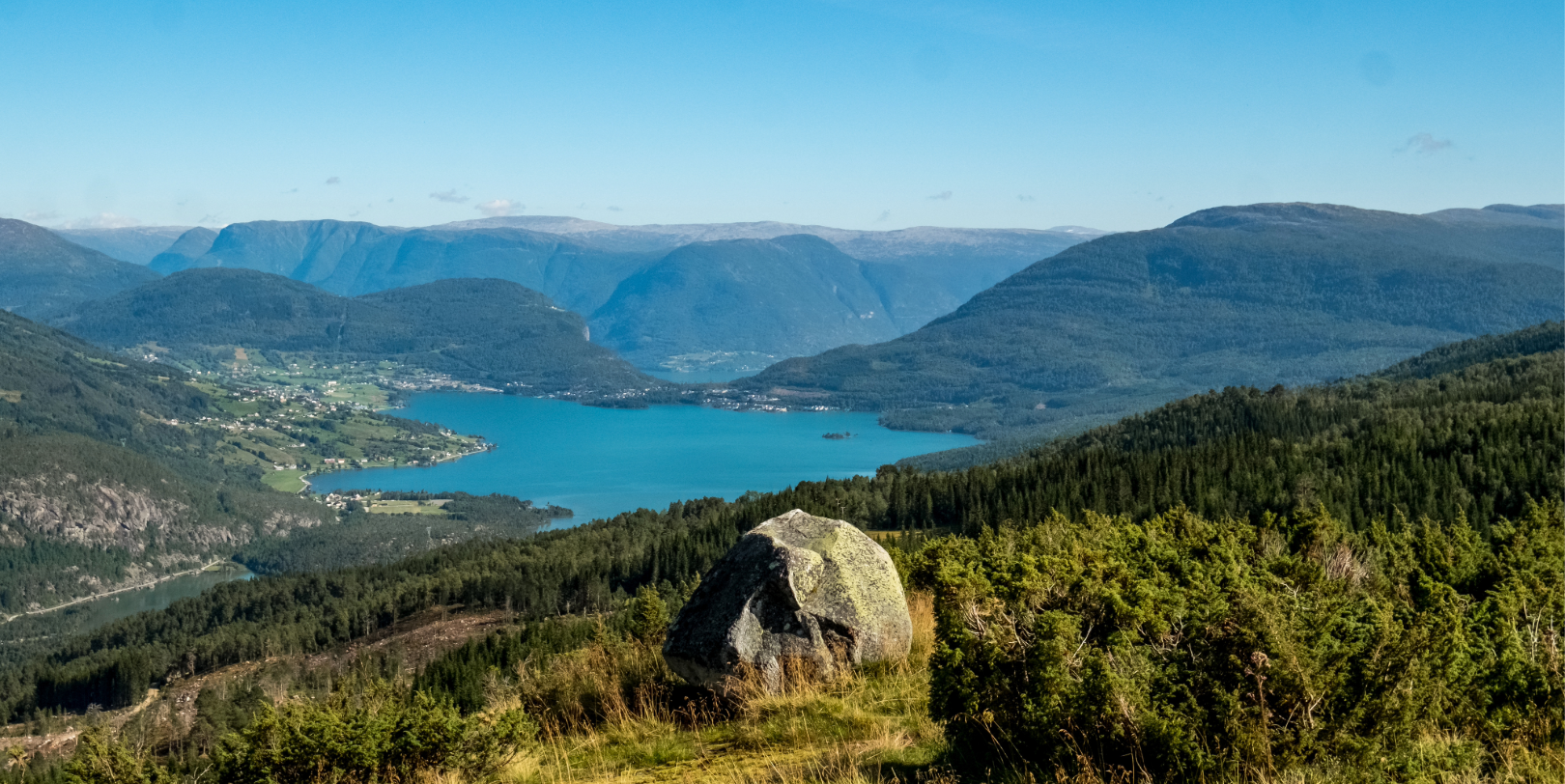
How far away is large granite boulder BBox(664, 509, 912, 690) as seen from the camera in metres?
13.3

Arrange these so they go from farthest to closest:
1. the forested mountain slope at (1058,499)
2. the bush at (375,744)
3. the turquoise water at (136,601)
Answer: the turquoise water at (136,601) < the forested mountain slope at (1058,499) < the bush at (375,744)

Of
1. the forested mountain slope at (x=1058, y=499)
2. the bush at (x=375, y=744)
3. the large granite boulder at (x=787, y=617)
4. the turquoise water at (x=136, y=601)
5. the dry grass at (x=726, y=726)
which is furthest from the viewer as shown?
the turquoise water at (x=136, y=601)

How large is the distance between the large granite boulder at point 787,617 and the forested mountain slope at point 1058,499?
4893 cm

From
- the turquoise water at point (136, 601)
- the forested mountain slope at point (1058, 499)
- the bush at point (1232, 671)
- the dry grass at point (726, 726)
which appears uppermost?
the bush at point (1232, 671)

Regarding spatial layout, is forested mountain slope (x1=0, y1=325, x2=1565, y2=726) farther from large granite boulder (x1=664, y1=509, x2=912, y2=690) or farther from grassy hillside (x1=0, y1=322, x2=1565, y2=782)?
large granite boulder (x1=664, y1=509, x2=912, y2=690)

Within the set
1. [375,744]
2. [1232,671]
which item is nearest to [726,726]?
[375,744]

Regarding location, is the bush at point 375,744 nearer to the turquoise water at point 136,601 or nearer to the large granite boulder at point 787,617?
the large granite boulder at point 787,617

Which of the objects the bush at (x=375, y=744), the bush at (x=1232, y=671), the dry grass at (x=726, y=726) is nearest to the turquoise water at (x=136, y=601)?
the dry grass at (x=726, y=726)

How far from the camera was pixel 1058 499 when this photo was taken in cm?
8481

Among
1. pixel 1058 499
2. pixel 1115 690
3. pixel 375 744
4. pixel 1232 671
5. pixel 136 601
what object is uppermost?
pixel 1232 671

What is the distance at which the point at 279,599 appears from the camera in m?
132

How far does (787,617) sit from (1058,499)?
74476mm

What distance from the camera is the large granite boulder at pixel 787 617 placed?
13.3m

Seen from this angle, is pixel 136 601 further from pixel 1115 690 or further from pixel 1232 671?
pixel 1232 671
